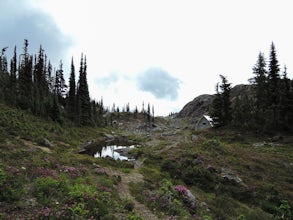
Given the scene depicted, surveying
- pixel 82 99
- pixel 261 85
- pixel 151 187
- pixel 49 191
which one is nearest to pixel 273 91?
pixel 261 85

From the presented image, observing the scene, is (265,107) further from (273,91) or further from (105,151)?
(105,151)

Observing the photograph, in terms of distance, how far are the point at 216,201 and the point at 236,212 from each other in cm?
163

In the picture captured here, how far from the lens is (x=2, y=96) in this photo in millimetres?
40188

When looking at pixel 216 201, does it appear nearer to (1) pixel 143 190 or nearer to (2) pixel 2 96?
(1) pixel 143 190

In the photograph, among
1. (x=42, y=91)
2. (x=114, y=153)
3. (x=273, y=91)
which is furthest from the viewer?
(x=42, y=91)

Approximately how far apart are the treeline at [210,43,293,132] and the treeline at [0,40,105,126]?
1726 inches

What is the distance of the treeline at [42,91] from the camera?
4384cm

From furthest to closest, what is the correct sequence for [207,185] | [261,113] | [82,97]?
[82,97] → [261,113] → [207,185]

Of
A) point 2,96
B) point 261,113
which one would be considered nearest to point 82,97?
point 2,96

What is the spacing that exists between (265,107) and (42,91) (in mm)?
63094

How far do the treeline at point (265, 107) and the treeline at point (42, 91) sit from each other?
43.9 metres

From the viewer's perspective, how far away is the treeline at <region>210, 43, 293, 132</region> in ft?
121

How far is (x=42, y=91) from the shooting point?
5800 centimetres

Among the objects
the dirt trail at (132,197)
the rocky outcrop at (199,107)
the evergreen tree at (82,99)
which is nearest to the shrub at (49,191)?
the dirt trail at (132,197)
